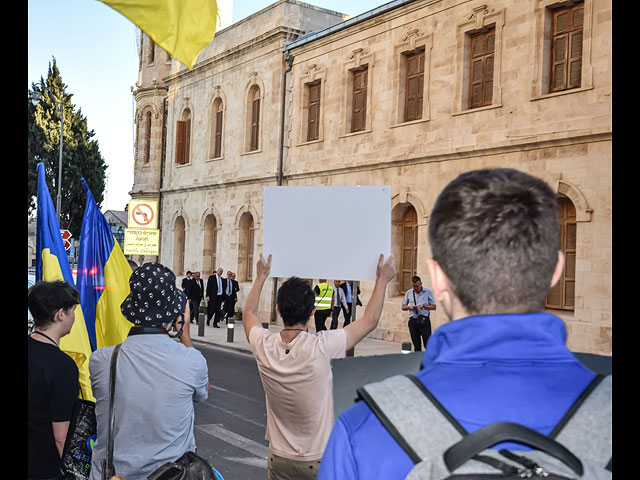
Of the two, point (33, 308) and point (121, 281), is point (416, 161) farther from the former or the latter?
point (33, 308)

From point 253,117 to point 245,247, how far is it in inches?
190

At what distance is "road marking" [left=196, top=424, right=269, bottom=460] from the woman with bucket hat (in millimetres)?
4131

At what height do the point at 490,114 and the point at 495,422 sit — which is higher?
the point at 490,114

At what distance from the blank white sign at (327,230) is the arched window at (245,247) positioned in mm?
21359

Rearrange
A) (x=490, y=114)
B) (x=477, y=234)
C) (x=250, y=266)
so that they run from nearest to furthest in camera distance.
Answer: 1. (x=477, y=234)
2. (x=490, y=114)
3. (x=250, y=266)

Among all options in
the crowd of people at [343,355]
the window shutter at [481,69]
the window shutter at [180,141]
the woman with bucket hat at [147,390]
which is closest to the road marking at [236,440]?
the crowd of people at [343,355]

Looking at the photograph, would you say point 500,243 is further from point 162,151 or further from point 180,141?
point 162,151

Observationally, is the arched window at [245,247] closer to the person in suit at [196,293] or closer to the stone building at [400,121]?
the stone building at [400,121]

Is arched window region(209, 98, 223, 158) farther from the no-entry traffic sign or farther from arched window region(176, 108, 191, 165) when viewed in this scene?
the no-entry traffic sign

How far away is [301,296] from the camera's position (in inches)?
134

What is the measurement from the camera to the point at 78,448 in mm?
2984
